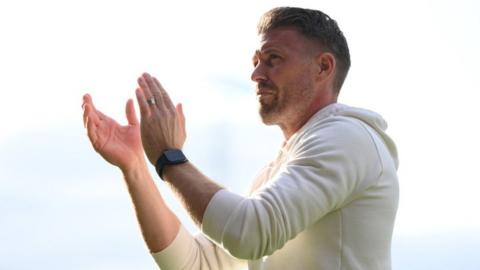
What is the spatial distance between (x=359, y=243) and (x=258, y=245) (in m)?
0.39

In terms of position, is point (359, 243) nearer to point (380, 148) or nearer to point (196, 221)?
point (380, 148)

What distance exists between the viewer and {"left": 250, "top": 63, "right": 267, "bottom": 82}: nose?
107 inches

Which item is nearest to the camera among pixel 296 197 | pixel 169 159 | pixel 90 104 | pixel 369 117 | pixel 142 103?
pixel 296 197

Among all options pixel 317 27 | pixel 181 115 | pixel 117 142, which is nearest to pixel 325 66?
pixel 317 27

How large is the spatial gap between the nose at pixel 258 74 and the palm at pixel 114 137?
48cm

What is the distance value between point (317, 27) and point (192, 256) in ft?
3.32

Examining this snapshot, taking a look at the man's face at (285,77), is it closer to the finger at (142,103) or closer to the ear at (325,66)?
the ear at (325,66)

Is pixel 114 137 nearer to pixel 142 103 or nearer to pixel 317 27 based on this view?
pixel 142 103

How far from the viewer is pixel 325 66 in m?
2.80

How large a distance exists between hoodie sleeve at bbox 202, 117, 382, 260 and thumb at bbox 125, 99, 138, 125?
74 cm

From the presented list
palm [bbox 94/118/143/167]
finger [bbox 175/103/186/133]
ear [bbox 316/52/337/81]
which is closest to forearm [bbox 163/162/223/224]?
finger [bbox 175/103/186/133]

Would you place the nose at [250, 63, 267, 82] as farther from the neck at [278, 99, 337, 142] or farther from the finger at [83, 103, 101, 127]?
the finger at [83, 103, 101, 127]

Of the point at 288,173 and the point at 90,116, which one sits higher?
the point at 90,116

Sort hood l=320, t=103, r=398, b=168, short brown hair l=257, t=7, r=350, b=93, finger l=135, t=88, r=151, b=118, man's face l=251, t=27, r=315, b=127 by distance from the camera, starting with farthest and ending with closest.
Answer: short brown hair l=257, t=7, r=350, b=93, man's face l=251, t=27, r=315, b=127, hood l=320, t=103, r=398, b=168, finger l=135, t=88, r=151, b=118
